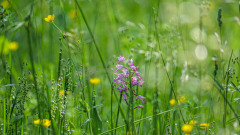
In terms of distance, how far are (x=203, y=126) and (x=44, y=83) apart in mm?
900

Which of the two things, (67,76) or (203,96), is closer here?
(67,76)

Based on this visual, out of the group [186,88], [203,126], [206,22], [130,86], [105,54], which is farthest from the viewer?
[206,22]

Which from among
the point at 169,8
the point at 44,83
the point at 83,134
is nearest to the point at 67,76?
the point at 44,83

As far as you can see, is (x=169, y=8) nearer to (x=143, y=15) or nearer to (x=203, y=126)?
(x=143, y=15)

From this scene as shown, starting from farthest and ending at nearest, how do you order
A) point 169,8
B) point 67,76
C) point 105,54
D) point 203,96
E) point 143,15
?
Answer: point 143,15 < point 169,8 < point 105,54 < point 203,96 < point 67,76

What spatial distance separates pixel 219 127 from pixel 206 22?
2383mm

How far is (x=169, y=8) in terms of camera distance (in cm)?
421

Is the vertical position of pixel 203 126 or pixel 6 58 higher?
pixel 6 58

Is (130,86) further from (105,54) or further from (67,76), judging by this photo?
(105,54)

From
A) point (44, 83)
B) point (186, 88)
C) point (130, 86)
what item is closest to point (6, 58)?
point (44, 83)

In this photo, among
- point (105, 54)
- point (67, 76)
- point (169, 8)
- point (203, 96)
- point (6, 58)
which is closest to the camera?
point (67, 76)

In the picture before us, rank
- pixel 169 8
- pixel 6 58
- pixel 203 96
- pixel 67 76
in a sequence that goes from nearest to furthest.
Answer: pixel 67 76, pixel 6 58, pixel 203 96, pixel 169 8

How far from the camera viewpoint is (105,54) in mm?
3385

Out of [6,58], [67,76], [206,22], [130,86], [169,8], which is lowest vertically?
[130,86]
